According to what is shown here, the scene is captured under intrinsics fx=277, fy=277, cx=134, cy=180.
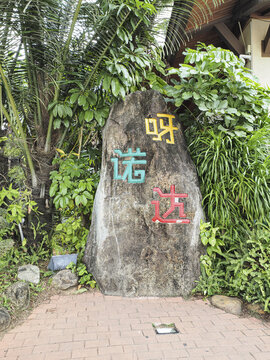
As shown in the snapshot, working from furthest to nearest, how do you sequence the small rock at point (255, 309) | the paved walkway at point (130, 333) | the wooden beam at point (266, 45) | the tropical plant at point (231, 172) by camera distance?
the wooden beam at point (266, 45) < the tropical plant at point (231, 172) < the small rock at point (255, 309) < the paved walkway at point (130, 333)

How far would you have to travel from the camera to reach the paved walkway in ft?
7.52

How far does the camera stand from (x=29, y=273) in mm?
3383

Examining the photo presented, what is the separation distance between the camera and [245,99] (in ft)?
12.0

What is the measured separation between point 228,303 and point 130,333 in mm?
1164

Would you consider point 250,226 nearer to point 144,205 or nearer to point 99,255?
point 144,205

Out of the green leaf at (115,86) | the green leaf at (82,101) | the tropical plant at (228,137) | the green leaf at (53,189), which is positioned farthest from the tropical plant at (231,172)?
the green leaf at (53,189)

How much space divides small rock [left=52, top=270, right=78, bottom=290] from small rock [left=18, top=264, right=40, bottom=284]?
0.21 m

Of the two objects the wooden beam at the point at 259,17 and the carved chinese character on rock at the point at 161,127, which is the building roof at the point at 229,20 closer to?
the wooden beam at the point at 259,17

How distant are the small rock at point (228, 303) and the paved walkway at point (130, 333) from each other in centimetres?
6

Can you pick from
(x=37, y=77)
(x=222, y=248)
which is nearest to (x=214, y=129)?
(x=222, y=248)

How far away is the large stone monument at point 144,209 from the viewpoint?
330cm

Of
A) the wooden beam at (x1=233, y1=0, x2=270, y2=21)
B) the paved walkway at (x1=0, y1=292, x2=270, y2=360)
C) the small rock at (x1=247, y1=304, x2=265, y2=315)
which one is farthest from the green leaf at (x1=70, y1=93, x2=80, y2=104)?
the wooden beam at (x1=233, y1=0, x2=270, y2=21)

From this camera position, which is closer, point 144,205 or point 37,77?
point 144,205

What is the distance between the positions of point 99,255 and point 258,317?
1864 mm
